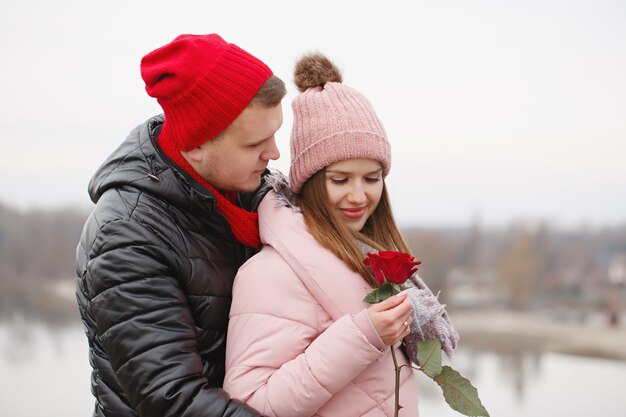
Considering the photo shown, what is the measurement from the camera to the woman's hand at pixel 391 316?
4.67 ft

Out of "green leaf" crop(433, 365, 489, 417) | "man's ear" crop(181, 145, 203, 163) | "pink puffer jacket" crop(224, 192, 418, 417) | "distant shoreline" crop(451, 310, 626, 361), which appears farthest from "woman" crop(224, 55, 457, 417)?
"distant shoreline" crop(451, 310, 626, 361)

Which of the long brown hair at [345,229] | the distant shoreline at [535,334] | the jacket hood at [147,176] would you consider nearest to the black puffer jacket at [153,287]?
the jacket hood at [147,176]

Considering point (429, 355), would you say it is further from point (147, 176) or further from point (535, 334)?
point (535, 334)

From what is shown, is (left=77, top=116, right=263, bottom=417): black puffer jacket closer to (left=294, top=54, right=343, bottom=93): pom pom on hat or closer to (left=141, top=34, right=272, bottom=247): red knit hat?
(left=141, top=34, right=272, bottom=247): red knit hat

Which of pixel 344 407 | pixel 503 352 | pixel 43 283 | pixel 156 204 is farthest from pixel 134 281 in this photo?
pixel 503 352

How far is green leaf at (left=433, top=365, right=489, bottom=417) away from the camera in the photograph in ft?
4.62

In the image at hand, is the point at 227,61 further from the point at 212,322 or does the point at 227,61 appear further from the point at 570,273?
the point at 570,273

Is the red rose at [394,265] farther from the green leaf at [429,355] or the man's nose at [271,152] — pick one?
the man's nose at [271,152]

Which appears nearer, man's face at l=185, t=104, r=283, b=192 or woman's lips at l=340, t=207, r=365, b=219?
man's face at l=185, t=104, r=283, b=192

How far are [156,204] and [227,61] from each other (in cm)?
35

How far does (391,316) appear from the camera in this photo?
4.66 feet

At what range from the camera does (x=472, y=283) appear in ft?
60.2

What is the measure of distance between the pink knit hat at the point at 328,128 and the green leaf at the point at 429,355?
48 centimetres

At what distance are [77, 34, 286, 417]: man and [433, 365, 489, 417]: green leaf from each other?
415 mm
